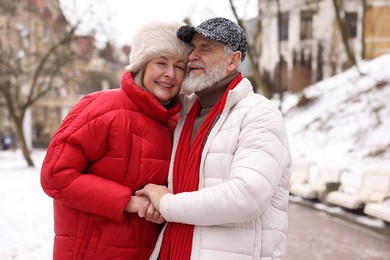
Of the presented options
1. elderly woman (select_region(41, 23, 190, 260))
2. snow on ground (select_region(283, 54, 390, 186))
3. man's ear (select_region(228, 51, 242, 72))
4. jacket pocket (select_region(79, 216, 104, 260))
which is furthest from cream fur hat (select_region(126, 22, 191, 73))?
snow on ground (select_region(283, 54, 390, 186))

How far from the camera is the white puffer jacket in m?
1.89

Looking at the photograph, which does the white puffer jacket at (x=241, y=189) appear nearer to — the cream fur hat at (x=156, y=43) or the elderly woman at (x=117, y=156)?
the elderly woman at (x=117, y=156)

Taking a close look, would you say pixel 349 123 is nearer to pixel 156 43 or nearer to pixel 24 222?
pixel 24 222

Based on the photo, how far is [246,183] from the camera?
6.11 feet

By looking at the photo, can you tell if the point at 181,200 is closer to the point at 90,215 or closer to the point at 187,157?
the point at 187,157

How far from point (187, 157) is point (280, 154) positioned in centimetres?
50

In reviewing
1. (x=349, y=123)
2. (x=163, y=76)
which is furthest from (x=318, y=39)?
(x=163, y=76)

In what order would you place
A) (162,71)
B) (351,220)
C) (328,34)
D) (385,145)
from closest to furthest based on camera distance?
(162,71)
(351,220)
(385,145)
(328,34)

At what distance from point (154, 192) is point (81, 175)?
15.5 inches

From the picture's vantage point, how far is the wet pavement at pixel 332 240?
235 inches

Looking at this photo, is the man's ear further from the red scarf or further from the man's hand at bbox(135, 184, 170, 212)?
the man's hand at bbox(135, 184, 170, 212)

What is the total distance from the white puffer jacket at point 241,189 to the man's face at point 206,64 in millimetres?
158

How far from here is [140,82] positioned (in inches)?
96.9

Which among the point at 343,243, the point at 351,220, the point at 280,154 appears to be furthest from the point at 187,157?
the point at 351,220
